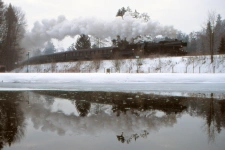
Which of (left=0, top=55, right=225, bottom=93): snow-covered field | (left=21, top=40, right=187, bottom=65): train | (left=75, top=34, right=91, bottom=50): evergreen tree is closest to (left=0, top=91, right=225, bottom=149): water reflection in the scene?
(left=0, top=55, right=225, bottom=93): snow-covered field

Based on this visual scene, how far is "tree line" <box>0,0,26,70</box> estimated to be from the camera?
42.6 metres

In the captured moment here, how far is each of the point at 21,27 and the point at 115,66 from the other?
22659 millimetres

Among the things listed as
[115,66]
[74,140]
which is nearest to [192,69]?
[115,66]

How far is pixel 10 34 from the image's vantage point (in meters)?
44.5

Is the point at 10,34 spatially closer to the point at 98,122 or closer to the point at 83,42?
the point at 83,42

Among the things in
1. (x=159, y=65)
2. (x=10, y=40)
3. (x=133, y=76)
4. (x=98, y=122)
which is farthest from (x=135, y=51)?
(x=98, y=122)

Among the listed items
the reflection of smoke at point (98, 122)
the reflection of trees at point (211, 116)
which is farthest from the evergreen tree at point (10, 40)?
the reflection of trees at point (211, 116)

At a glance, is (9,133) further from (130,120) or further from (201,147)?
(201,147)

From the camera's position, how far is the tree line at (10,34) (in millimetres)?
42625

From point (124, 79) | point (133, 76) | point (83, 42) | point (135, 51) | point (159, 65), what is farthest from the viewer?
point (83, 42)

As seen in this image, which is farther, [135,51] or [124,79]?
[135,51]

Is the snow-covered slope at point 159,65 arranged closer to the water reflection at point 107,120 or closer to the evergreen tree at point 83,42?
the evergreen tree at point 83,42

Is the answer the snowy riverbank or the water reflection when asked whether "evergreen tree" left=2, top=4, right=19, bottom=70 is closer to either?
the snowy riverbank

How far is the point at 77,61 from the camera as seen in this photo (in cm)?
4062
